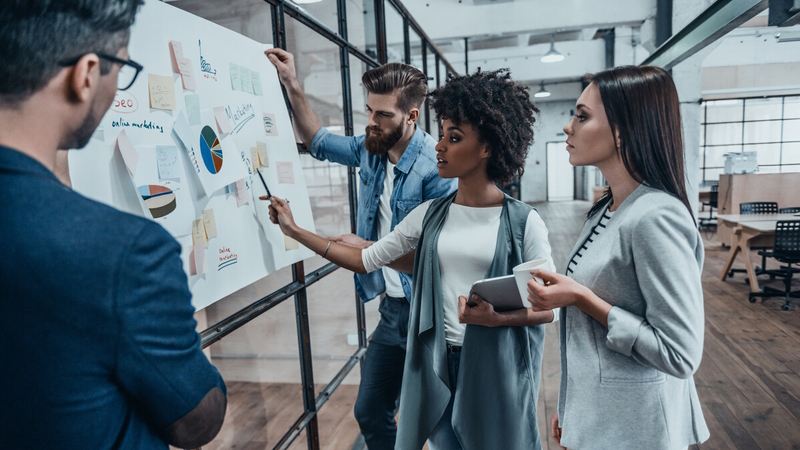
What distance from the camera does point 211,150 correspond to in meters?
1.21

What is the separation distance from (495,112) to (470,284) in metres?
0.52

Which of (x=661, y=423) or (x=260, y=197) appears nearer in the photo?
(x=661, y=423)

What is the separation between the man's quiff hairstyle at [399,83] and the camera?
5.96 ft

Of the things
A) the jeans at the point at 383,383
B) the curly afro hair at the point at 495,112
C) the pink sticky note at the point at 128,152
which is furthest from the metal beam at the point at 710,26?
the pink sticky note at the point at 128,152

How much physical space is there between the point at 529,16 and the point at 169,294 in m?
7.21

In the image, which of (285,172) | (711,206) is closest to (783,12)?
(285,172)

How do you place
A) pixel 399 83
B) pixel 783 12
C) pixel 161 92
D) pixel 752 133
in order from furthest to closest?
pixel 752 133, pixel 783 12, pixel 399 83, pixel 161 92

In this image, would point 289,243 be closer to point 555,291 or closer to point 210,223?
point 210,223

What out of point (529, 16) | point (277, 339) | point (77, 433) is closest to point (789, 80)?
point (529, 16)

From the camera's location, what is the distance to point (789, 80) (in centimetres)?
1121

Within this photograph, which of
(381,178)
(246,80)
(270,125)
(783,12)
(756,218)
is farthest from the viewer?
(756,218)

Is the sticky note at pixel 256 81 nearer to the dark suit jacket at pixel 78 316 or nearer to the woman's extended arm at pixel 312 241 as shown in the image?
the woman's extended arm at pixel 312 241

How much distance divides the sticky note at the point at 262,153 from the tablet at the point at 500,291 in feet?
2.34

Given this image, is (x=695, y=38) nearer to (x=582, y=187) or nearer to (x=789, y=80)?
(x=789, y=80)
